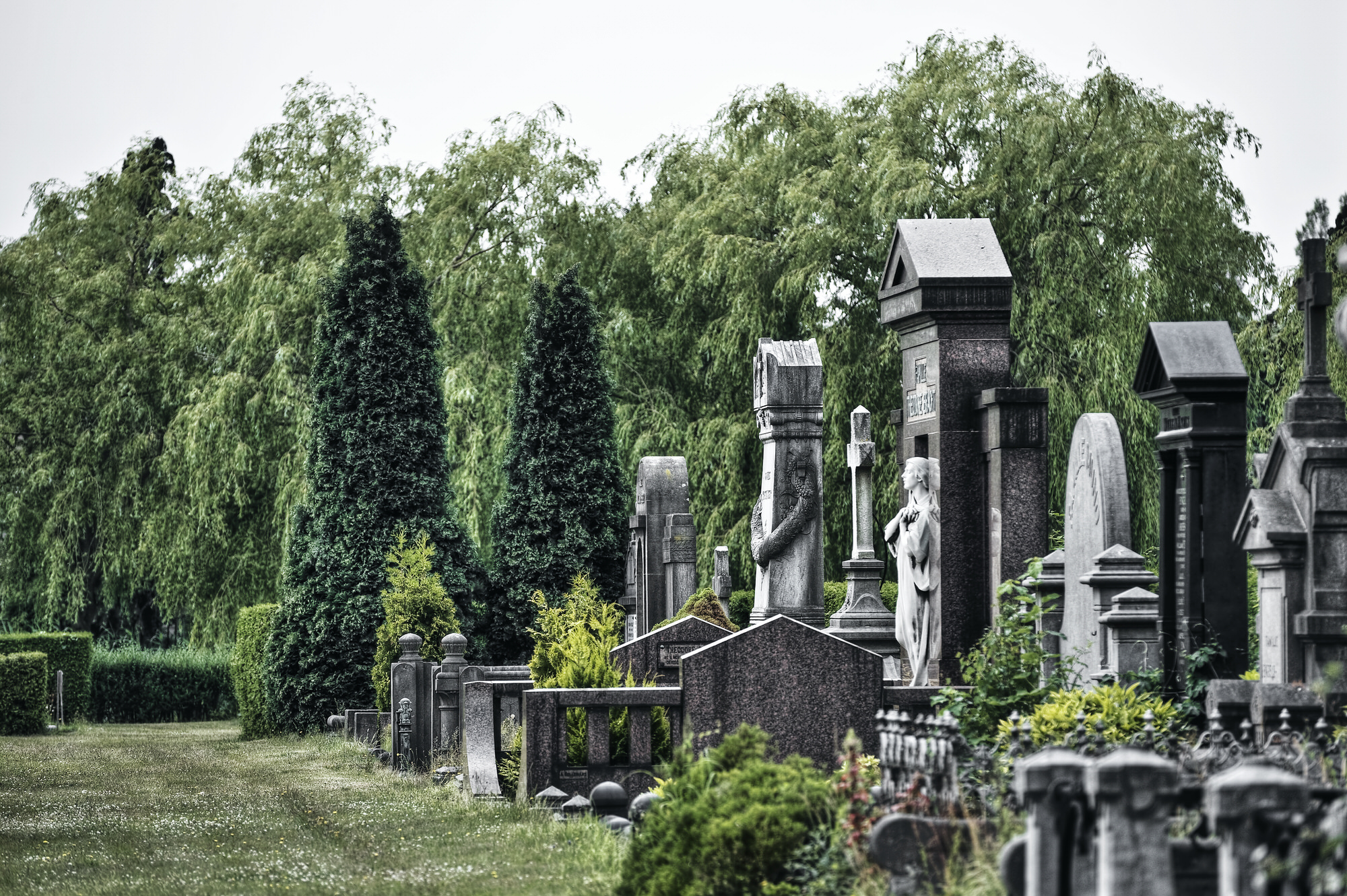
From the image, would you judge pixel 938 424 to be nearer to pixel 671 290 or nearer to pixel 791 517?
pixel 791 517

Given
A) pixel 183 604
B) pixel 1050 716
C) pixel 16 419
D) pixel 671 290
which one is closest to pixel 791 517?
pixel 1050 716

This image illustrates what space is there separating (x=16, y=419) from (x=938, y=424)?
69.5 feet

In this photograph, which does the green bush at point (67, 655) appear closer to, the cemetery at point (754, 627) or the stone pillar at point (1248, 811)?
the cemetery at point (754, 627)

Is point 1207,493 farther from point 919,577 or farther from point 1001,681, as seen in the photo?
point 919,577

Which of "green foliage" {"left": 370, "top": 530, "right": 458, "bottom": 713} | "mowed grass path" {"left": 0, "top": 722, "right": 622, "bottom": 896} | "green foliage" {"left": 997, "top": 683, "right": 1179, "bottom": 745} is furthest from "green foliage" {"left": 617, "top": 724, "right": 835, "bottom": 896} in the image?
"green foliage" {"left": 370, "top": 530, "right": 458, "bottom": 713}

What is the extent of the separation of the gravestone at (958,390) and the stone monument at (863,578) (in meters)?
1.37

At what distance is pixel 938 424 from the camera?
13.8m

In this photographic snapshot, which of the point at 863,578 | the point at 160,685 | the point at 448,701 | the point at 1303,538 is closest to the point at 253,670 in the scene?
the point at 160,685

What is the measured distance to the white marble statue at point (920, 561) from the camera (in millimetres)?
13609

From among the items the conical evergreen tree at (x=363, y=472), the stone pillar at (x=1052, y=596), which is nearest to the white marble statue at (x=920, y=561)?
the stone pillar at (x=1052, y=596)

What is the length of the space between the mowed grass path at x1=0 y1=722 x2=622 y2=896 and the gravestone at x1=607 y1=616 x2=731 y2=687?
2020 mm

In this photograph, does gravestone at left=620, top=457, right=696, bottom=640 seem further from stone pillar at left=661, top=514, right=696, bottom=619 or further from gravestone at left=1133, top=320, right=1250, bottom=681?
gravestone at left=1133, top=320, right=1250, bottom=681

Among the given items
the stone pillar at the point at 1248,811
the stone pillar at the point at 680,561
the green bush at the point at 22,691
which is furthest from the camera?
the green bush at the point at 22,691

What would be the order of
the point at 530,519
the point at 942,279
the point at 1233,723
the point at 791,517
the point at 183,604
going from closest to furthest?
the point at 1233,723 < the point at 942,279 < the point at 791,517 < the point at 530,519 < the point at 183,604
